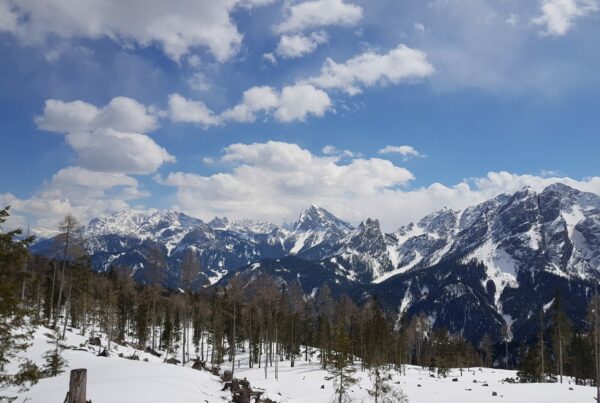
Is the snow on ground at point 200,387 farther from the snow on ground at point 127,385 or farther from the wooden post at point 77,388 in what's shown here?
the wooden post at point 77,388

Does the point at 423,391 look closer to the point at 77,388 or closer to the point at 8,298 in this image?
the point at 8,298

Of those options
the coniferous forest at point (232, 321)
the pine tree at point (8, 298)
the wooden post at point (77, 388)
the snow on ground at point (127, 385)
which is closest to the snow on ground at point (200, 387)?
the snow on ground at point (127, 385)

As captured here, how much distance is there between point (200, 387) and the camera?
3472 centimetres

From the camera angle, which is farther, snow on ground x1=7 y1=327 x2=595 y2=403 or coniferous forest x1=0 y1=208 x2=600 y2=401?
coniferous forest x1=0 y1=208 x2=600 y2=401

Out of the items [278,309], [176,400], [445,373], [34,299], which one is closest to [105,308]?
[34,299]

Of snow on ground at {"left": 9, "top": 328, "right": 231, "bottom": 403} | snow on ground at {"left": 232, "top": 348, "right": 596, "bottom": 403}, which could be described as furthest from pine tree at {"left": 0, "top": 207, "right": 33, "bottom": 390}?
snow on ground at {"left": 232, "top": 348, "right": 596, "bottom": 403}

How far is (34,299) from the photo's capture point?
89000 mm

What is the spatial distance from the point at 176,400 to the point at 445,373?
72.7 m

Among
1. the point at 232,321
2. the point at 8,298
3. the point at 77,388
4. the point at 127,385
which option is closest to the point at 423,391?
the point at 127,385

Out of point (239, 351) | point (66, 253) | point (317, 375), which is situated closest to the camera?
point (66, 253)

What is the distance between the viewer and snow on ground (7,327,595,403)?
2686 centimetres

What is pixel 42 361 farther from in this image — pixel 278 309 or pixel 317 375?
pixel 278 309

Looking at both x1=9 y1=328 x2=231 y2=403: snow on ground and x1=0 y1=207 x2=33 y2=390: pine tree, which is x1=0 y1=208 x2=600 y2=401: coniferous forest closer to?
x1=9 y1=328 x2=231 y2=403: snow on ground

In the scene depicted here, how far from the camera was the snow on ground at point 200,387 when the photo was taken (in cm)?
2686
